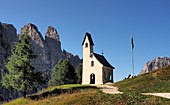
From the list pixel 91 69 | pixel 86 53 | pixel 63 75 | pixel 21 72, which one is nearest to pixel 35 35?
pixel 63 75

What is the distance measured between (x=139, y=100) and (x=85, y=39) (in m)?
35.8

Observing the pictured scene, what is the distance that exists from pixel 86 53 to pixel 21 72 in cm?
2148

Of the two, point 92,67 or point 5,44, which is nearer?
point 92,67

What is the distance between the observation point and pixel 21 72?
32938mm

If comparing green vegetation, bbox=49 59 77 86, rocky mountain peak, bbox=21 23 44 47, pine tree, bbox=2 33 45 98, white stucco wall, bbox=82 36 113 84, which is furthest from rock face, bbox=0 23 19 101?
pine tree, bbox=2 33 45 98

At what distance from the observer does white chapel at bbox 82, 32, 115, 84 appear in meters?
50.7

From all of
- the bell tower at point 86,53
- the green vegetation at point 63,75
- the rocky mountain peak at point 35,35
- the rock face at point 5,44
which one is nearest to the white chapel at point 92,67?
the bell tower at point 86,53

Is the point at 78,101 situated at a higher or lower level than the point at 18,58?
lower

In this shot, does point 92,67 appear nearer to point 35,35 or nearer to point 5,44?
point 5,44

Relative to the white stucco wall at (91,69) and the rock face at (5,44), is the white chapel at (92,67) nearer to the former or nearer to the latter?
the white stucco wall at (91,69)

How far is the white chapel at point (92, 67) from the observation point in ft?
166

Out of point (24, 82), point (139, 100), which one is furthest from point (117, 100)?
point (24, 82)

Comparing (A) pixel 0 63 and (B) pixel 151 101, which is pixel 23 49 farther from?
(A) pixel 0 63

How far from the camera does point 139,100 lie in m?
18.5
